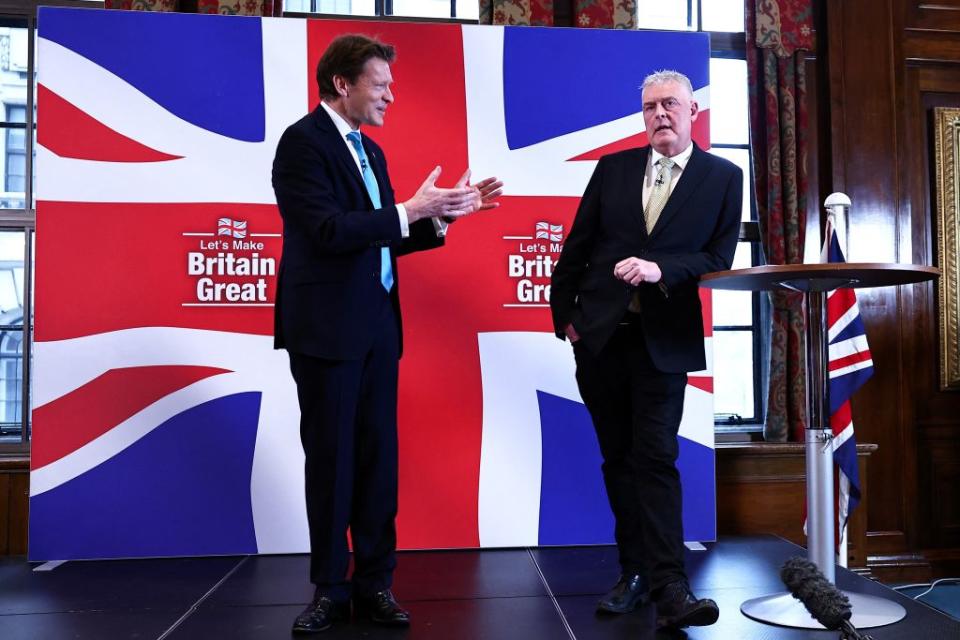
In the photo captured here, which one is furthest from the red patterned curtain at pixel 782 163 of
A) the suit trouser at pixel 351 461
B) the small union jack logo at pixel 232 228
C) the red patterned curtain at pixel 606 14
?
the small union jack logo at pixel 232 228

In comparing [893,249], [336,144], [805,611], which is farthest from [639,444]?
[893,249]

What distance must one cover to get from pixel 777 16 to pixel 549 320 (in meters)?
1.86

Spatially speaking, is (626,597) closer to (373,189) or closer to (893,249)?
(373,189)

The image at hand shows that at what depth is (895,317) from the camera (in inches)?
159

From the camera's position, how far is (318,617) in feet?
7.02

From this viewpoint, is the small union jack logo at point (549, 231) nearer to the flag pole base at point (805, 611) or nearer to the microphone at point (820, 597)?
the flag pole base at point (805, 611)

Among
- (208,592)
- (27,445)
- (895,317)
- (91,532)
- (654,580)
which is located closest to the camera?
(654,580)

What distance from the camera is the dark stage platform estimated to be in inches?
86.0

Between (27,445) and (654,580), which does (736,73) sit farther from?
(27,445)

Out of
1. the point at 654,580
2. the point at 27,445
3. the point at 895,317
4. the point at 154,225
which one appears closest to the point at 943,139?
the point at 895,317

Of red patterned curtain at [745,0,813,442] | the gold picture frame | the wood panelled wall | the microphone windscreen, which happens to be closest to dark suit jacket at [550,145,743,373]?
the microphone windscreen

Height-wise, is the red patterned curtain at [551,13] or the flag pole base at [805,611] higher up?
the red patterned curtain at [551,13]

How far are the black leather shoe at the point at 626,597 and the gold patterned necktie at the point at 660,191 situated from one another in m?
1.00

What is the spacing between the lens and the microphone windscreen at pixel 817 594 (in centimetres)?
139
